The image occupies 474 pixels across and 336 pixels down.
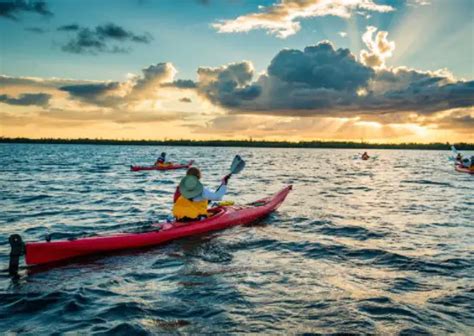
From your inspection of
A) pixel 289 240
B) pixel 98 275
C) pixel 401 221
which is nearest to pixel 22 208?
pixel 98 275

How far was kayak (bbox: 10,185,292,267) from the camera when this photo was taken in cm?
723

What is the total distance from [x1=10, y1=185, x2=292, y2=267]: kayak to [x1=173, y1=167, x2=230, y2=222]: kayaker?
23 cm

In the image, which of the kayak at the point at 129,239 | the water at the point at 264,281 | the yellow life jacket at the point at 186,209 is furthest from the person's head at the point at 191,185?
the water at the point at 264,281

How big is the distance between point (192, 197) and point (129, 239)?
162cm

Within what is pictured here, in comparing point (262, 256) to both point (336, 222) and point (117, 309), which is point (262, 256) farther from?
point (336, 222)

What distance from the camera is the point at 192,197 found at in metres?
9.05

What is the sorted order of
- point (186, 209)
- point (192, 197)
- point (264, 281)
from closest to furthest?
point (264, 281), point (192, 197), point (186, 209)

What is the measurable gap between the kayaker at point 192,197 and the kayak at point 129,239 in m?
0.23

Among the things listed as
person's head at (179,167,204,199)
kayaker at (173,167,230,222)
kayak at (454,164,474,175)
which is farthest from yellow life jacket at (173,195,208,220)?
kayak at (454,164,474,175)

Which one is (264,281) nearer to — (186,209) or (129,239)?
(129,239)

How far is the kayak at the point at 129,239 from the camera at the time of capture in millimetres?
7227

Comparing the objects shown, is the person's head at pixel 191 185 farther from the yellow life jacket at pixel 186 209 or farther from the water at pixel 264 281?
the water at pixel 264 281

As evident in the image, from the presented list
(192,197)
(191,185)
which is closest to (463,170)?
(192,197)

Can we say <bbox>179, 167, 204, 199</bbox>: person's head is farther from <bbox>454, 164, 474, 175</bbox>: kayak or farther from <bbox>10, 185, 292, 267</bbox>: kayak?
<bbox>454, 164, 474, 175</bbox>: kayak
